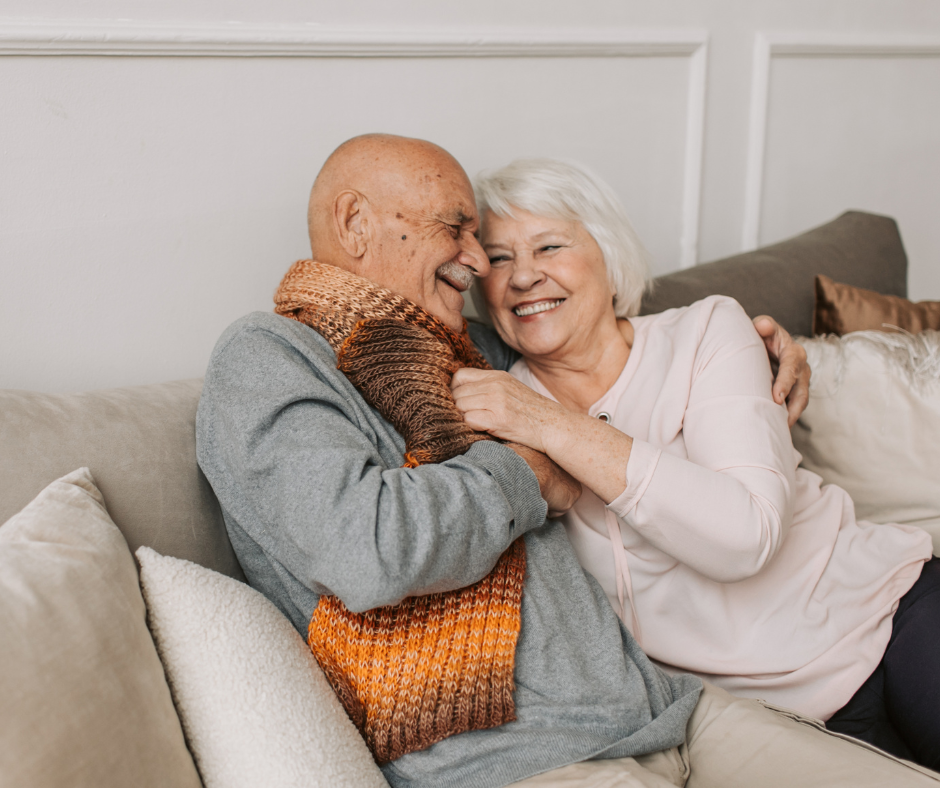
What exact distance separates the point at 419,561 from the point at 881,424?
1164mm

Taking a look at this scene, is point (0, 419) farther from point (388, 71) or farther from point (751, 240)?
point (751, 240)

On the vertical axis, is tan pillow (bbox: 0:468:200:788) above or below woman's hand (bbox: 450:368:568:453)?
below

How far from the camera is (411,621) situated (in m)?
1.05

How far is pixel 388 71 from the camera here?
1.65 metres

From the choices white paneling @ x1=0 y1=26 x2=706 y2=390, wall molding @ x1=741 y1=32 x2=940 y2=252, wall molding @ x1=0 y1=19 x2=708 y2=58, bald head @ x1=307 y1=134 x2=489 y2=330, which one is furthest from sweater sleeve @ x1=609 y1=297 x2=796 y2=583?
wall molding @ x1=741 y1=32 x2=940 y2=252

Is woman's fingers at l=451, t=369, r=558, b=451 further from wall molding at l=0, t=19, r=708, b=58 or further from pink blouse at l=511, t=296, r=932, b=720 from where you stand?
wall molding at l=0, t=19, r=708, b=58

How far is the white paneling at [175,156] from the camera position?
1277mm

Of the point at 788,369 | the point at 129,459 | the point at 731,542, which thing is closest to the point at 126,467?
the point at 129,459

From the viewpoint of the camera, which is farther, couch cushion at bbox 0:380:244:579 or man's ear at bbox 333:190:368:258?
man's ear at bbox 333:190:368:258

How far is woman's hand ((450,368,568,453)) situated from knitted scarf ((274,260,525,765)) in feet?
0.11

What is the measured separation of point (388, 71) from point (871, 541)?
4.58 ft

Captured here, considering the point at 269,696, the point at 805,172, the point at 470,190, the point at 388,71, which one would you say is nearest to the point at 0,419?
the point at 269,696

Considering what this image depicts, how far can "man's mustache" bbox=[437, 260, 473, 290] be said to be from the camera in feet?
4.44

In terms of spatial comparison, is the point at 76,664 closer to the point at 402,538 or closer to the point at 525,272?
the point at 402,538
